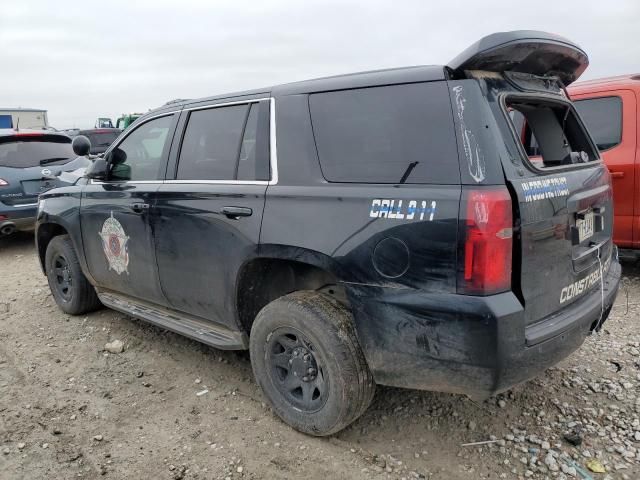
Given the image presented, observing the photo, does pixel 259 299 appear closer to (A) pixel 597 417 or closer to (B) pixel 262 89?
(B) pixel 262 89

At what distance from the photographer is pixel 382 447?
107 inches

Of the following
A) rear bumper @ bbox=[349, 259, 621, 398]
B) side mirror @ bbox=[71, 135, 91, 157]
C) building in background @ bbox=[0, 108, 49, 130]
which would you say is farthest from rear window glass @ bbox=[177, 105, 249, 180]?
building in background @ bbox=[0, 108, 49, 130]

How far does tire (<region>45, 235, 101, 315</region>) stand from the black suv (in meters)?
1.37

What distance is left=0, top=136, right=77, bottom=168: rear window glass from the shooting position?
753 centimetres

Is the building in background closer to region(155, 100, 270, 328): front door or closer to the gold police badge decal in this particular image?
the gold police badge decal

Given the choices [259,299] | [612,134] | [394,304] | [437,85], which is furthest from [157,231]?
[612,134]

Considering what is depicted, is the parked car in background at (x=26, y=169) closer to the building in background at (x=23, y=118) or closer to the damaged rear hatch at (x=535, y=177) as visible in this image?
the damaged rear hatch at (x=535, y=177)

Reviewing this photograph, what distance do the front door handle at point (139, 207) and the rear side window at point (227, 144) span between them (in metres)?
0.34

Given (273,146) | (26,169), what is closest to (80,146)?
(273,146)

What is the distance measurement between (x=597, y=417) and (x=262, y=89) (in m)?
2.66

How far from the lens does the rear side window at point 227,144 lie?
2.93 meters

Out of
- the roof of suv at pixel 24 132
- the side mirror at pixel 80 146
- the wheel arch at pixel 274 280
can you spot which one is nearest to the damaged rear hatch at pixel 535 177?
the wheel arch at pixel 274 280

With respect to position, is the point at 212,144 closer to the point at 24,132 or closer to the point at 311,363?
the point at 311,363

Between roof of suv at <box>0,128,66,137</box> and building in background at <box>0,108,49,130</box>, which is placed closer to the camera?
roof of suv at <box>0,128,66,137</box>
